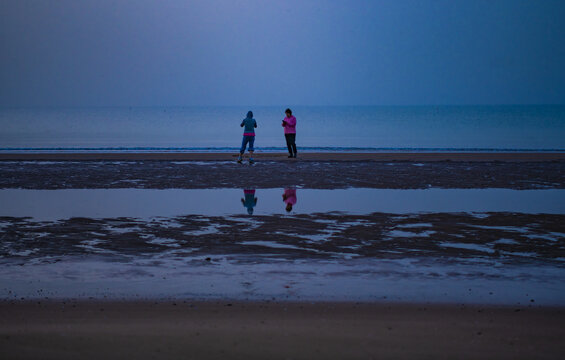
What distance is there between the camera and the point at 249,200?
15117mm

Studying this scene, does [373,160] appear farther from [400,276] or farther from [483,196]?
[400,276]

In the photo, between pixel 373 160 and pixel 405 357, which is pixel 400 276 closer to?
pixel 405 357

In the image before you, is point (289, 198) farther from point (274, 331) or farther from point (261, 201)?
point (274, 331)

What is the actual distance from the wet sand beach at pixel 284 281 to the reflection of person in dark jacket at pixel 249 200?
0.18 meters

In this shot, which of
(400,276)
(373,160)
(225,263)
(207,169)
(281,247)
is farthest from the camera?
(373,160)

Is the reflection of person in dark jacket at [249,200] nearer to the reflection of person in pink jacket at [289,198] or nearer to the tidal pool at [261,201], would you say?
the tidal pool at [261,201]

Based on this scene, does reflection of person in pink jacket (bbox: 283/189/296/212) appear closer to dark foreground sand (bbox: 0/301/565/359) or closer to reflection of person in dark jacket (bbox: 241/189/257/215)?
reflection of person in dark jacket (bbox: 241/189/257/215)

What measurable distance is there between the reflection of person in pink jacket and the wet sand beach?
285mm

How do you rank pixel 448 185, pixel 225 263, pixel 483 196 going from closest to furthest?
1. pixel 225 263
2. pixel 483 196
3. pixel 448 185

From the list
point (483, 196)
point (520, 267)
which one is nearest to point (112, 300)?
point (520, 267)

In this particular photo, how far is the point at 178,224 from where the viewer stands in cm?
1186

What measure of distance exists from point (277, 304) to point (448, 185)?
494 inches

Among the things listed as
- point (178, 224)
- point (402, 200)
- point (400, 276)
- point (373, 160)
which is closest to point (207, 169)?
point (373, 160)

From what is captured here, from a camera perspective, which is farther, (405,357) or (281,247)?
(281,247)
